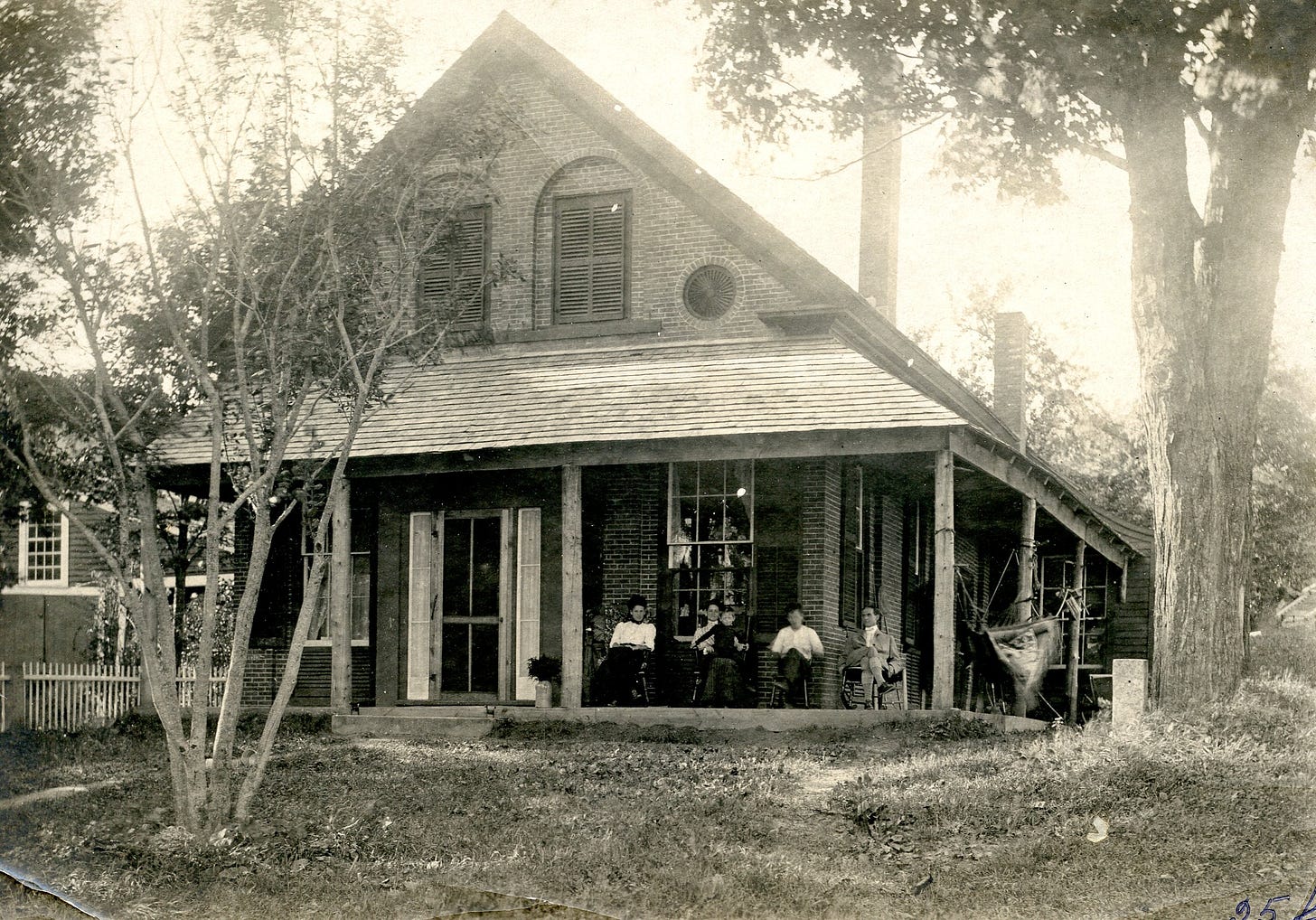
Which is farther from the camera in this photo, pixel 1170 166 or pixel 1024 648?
pixel 1024 648

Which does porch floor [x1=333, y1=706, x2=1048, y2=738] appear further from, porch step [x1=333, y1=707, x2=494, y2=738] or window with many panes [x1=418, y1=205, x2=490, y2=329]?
window with many panes [x1=418, y1=205, x2=490, y2=329]

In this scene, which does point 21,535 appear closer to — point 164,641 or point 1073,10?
point 164,641

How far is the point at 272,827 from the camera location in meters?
10.5

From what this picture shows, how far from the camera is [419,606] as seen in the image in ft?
56.5

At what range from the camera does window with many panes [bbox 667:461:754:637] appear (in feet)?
55.9

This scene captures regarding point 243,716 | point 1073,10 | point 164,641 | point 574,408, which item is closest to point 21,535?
point 243,716

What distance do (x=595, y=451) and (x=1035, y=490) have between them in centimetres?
610

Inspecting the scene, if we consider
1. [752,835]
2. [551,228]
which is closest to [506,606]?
[551,228]

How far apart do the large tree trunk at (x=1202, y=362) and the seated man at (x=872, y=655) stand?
4.29 meters

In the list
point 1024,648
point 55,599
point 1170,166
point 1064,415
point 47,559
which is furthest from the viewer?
point 1064,415

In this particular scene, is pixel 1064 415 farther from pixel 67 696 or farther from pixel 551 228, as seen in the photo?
pixel 67 696

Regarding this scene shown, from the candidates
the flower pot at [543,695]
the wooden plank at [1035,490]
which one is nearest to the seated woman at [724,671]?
the flower pot at [543,695]

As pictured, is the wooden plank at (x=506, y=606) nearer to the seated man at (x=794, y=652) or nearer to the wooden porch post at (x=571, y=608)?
the wooden porch post at (x=571, y=608)

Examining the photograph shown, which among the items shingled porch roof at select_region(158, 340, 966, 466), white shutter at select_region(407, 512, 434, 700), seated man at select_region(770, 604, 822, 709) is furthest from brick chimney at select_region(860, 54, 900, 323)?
white shutter at select_region(407, 512, 434, 700)
